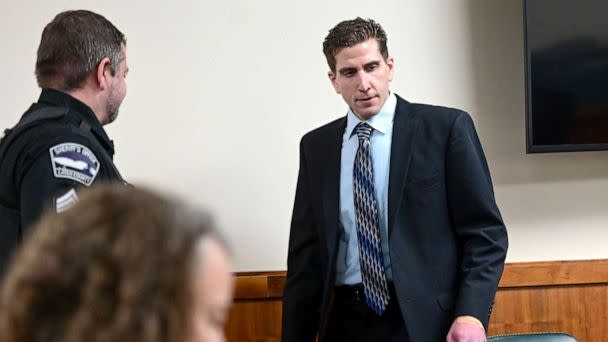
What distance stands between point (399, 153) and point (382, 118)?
0.15 meters

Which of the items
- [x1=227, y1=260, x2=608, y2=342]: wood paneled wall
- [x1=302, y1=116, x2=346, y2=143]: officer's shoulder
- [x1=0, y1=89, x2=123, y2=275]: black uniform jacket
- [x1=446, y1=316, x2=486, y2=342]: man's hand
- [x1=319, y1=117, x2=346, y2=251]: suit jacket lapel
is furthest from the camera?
[x1=227, y1=260, x2=608, y2=342]: wood paneled wall

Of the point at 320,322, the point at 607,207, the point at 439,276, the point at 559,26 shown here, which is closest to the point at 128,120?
the point at 320,322

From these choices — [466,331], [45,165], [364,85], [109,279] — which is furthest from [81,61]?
[109,279]

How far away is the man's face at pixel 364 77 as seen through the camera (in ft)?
9.18

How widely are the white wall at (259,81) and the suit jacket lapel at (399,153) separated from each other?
0.73 m

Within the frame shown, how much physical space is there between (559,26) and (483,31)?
298 mm

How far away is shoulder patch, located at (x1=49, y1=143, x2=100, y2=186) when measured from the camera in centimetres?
201

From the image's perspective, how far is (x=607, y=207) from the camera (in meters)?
3.60

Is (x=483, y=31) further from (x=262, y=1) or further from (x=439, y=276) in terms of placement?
(x=439, y=276)

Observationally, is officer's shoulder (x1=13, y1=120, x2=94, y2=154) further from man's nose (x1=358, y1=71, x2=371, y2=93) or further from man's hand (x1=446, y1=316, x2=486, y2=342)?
man's hand (x1=446, y1=316, x2=486, y2=342)

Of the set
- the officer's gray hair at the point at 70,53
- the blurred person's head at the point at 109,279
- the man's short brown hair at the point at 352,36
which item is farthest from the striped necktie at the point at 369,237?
the blurred person's head at the point at 109,279

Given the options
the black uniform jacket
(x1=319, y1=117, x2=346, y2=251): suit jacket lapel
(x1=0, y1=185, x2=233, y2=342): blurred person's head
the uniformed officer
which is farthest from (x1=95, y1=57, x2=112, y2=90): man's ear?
(x1=0, y1=185, x2=233, y2=342): blurred person's head

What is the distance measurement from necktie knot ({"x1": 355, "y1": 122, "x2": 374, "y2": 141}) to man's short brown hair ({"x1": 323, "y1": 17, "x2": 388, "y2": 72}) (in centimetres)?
23

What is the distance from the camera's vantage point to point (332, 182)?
283 centimetres
